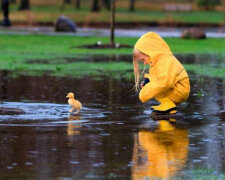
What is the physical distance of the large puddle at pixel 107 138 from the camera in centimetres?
822

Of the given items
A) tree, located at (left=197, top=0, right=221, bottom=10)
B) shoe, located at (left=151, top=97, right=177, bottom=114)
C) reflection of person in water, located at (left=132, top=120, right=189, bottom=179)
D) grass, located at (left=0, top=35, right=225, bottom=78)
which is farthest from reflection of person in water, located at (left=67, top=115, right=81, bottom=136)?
tree, located at (left=197, top=0, right=221, bottom=10)

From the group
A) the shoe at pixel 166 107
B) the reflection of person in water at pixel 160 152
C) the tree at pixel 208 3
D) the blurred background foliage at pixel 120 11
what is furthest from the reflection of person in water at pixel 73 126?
the tree at pixel 208 3

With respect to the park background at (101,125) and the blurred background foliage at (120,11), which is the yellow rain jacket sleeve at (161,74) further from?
the blurred background foliage at (120,11)

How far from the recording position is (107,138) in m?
10.3

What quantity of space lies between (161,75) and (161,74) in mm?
22

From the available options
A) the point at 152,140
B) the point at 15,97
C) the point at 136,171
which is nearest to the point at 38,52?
the point at 15,97

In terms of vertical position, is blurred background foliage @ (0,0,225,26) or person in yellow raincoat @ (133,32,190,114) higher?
person in yellow raincoat @ (133,32,190,114)

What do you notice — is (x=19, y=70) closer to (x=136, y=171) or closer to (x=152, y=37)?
(x=152, y=37)

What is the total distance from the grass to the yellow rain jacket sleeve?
24.1ft

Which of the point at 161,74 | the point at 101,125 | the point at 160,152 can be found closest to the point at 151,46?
the point at 161,74

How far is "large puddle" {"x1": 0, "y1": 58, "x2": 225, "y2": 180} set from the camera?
822 centimetres

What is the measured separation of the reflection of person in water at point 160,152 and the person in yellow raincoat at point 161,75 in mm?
807

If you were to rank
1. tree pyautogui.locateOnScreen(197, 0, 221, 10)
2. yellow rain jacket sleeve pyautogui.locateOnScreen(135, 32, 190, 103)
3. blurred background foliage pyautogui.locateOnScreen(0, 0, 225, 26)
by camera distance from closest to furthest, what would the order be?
1. yellow rain jacket sleeve pyautogui.locateOnScreen(135, 32, 190, 103)
2. blurred background foliage pyautogui.locateOnScreen(0, 0, 225, 26)
3. tree pyautogui.locateOnScreen(197, 0, 221, 10)

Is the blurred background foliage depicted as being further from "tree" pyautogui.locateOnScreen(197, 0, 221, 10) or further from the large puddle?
the large puddle
